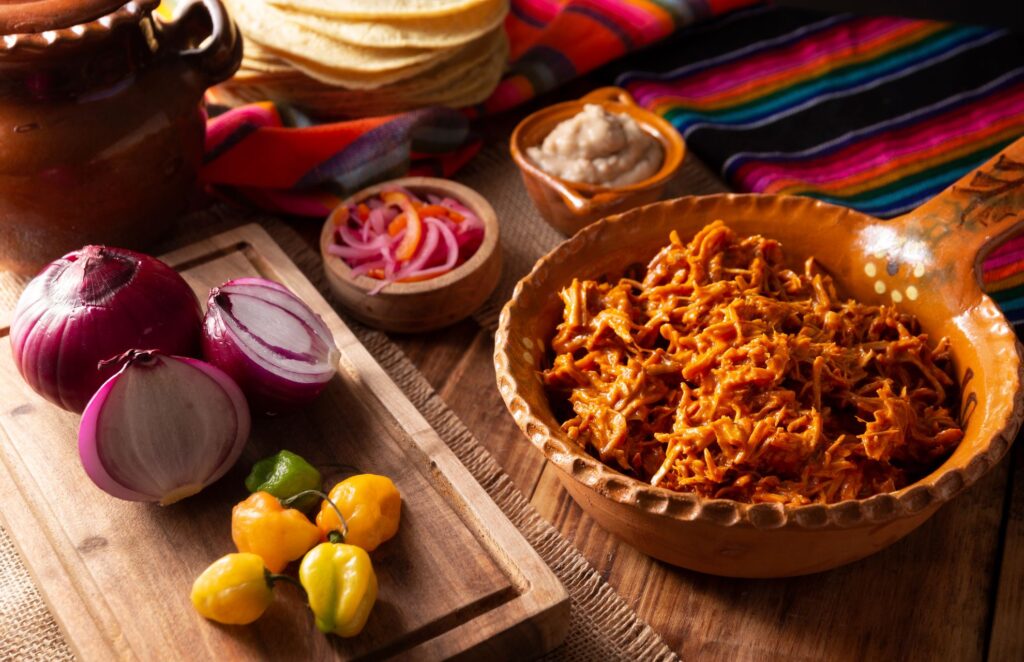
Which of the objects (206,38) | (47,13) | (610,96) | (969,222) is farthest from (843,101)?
(47,13)

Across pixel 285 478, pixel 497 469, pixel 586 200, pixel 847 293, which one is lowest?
pixel 497 469

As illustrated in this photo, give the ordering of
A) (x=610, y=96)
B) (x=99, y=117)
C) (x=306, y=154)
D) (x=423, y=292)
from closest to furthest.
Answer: (x=99, y=117)
(x=423, y=292)
(x=306, y=154)
(x=610, y=96)

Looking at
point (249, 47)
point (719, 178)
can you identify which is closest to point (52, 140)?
point (249, 47)

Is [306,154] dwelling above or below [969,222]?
below

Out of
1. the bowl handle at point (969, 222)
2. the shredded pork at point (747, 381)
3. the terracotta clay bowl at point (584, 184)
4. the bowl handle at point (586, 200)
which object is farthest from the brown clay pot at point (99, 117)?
the bowl handle at point (969, 222)

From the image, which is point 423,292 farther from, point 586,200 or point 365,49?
point 365,49

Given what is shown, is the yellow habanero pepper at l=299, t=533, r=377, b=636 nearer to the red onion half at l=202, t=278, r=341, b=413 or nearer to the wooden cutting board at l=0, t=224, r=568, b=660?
the wooden cutting board at l=0, t=224, r=568, b=660

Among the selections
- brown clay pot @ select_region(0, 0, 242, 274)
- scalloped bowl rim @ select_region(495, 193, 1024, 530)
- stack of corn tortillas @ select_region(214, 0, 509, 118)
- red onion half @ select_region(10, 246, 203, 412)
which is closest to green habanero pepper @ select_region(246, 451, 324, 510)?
red onion half @ select_region(10, 246, 203, 412)

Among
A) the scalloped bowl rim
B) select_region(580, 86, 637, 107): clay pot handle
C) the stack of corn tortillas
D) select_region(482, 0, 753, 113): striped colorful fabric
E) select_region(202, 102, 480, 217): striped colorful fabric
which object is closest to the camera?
the scalloped bowl rim
